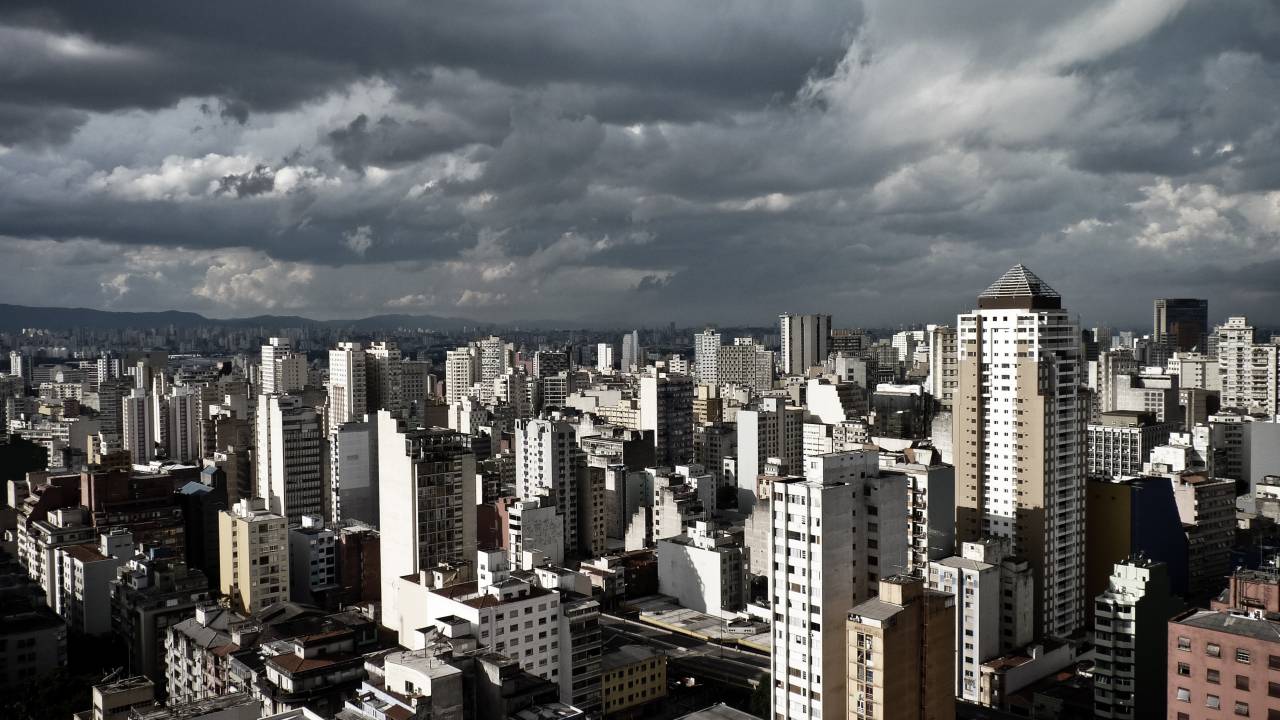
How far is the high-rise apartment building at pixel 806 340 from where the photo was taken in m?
76.2

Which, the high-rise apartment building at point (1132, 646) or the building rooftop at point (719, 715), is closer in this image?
the building rooftop at point (719, 715)

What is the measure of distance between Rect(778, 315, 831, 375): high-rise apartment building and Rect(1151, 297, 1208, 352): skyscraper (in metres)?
25.4

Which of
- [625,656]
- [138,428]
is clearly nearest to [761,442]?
[625,656]

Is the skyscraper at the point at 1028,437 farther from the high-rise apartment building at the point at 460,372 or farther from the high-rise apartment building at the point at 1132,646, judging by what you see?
the high-rise apartment building at the point at 460,372

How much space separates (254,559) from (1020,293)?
61.3 feet

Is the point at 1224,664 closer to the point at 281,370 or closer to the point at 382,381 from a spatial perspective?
the point at 382,381

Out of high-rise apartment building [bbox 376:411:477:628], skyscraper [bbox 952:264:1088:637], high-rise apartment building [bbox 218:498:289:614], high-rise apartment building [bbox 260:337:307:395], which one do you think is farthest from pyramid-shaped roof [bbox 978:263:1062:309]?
high-rise apartment building [bbox 260:337:307:395]

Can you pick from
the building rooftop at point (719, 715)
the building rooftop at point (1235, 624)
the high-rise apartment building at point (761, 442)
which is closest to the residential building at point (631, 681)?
the building rooftop at point (719, 715)

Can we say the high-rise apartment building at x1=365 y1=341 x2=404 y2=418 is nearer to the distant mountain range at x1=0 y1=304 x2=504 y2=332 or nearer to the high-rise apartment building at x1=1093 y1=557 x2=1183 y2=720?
the high-rise apartment building at x1=1093 y1=557 x2=1183 y2=720

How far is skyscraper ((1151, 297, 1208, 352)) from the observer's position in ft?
247

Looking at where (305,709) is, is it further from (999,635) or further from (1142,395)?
(1142,395)

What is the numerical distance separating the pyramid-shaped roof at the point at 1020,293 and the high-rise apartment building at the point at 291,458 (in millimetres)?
20361

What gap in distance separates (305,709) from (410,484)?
8.72 metres

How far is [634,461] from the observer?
39.2m
